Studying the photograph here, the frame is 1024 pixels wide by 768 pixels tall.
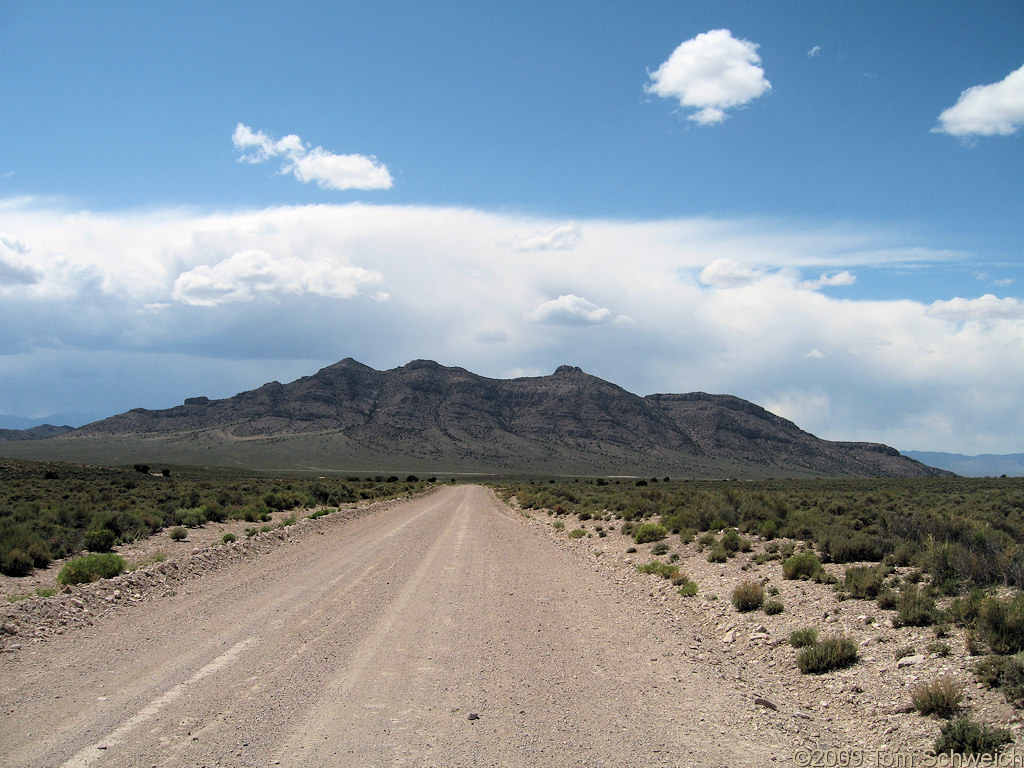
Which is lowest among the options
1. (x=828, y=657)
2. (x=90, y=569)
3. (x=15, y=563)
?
(x=15, y=563)

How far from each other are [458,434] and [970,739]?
15923 cm

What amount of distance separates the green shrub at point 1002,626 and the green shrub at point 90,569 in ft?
46.5

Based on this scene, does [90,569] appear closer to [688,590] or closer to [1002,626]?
[688,590]

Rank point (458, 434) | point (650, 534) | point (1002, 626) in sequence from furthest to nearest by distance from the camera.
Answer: point (458, 434) < point (650, 534) < point (1002, 626)

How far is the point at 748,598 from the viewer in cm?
1066

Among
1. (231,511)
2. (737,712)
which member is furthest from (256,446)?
(737,712)

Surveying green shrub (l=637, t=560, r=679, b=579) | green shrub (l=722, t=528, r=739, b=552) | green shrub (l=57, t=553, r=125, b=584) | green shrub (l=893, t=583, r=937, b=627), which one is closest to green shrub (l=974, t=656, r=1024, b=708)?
green shrub (l=893, t=583, r=937, b=627)

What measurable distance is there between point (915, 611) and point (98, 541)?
17929 millimetres

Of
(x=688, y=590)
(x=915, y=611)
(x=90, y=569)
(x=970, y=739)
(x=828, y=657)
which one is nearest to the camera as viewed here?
(x=970, y=739)

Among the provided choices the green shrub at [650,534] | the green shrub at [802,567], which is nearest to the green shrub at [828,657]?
the green shrub at [802,567]

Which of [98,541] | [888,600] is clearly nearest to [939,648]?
[888,600]

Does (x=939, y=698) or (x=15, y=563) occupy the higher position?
(x=939, y=698)

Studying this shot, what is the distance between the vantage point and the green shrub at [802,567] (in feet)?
38.1

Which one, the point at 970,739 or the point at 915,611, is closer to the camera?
the point at 970,739
